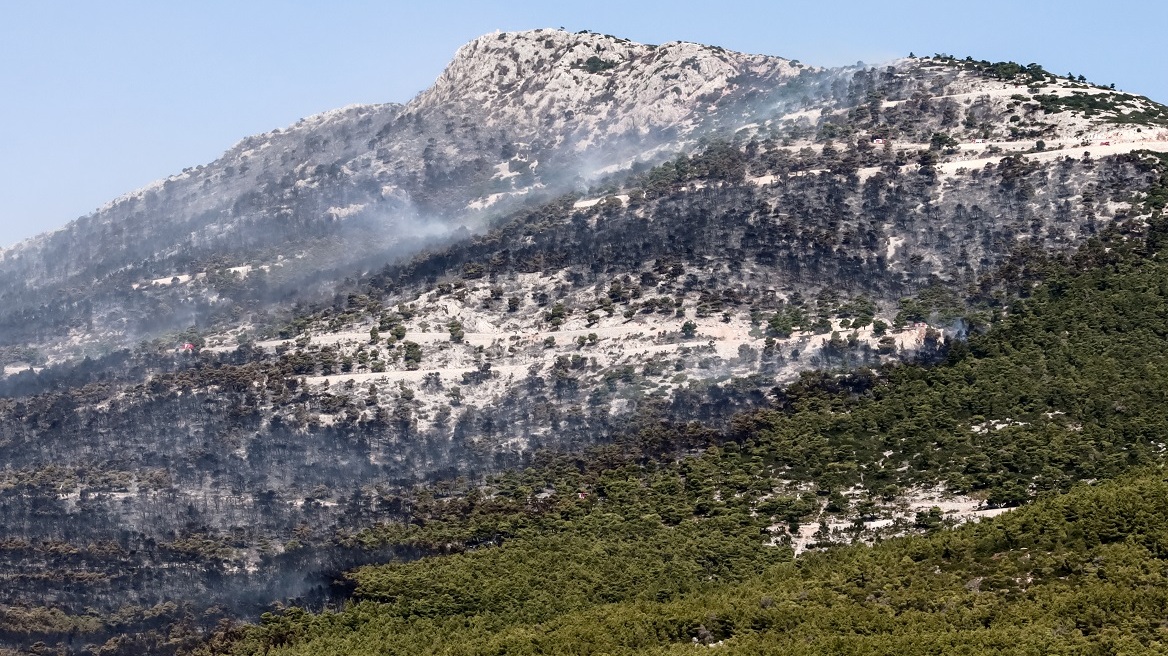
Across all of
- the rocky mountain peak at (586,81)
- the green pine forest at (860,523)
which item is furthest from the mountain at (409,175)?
the green pine forest at (860,523)

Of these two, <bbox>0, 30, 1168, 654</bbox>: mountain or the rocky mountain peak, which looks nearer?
<bbox>0, 30, 1168, 654</bbox>: mountain

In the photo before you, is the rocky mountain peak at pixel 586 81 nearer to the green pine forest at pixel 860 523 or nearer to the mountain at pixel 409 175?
the mountain at pixel 409 175

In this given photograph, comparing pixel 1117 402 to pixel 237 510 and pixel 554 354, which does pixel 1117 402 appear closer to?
pixel 554 354

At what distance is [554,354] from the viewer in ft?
421

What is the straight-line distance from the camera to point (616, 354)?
126m

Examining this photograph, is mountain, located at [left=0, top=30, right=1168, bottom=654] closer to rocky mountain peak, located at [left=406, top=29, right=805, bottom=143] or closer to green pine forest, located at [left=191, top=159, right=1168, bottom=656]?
green pine forest, located at [left=191, top=159, right=1168, bottom=656]

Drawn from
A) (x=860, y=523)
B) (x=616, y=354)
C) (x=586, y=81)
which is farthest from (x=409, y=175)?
(x=860, y=523)

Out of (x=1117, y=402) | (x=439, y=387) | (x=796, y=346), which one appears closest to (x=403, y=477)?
(x=439, y=387)

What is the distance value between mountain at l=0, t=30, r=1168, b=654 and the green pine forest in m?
0.40

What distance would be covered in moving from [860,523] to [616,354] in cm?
3566

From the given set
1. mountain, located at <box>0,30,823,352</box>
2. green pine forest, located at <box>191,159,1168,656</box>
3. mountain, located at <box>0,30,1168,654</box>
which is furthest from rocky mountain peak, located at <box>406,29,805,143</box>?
green pine forest, located at <box>191,159,1168,656</box>

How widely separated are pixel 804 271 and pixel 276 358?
1738 inches

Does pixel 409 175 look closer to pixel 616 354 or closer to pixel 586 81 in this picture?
pixel 586 81

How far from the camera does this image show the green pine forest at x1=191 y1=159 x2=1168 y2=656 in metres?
75.7
